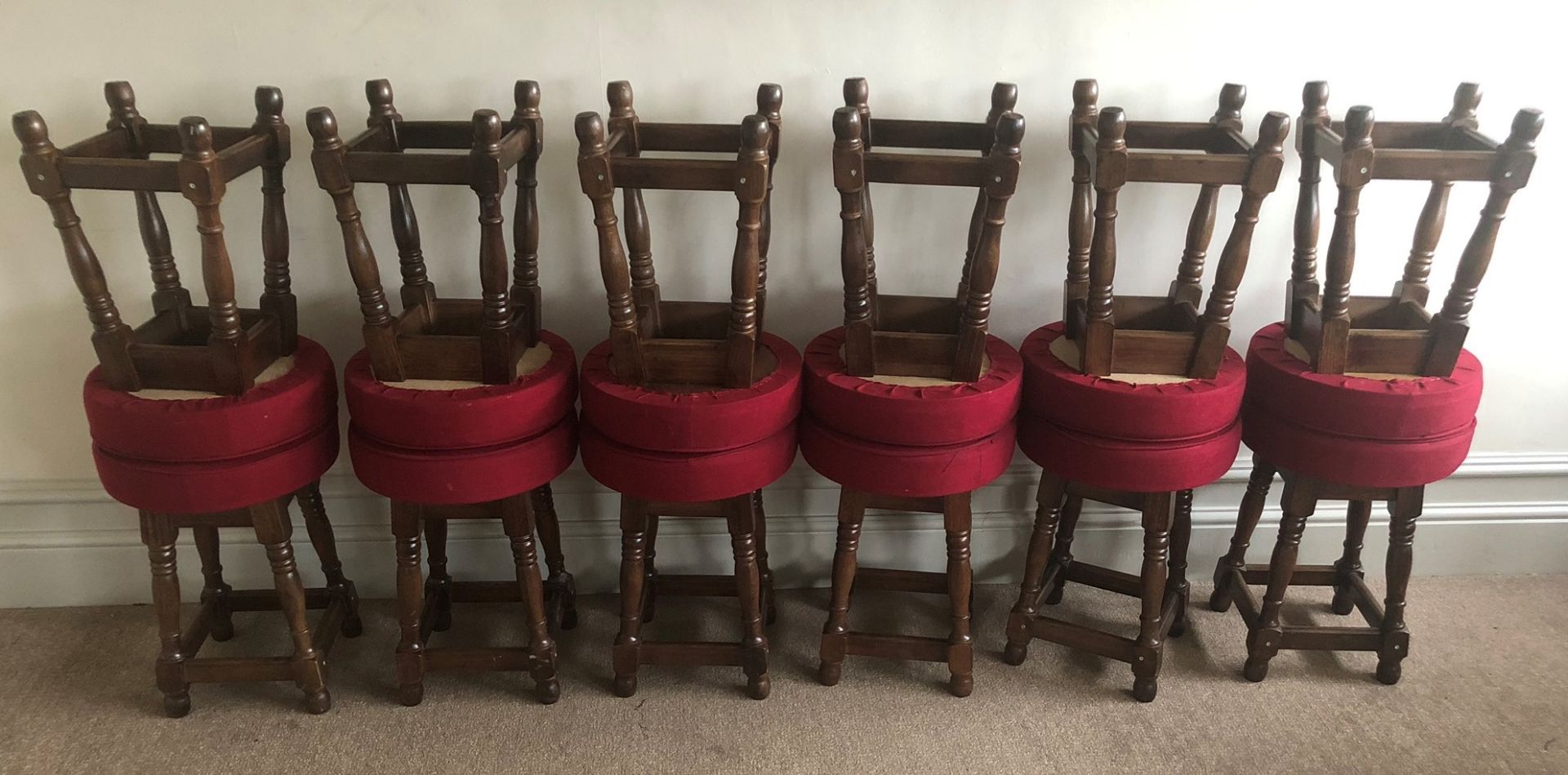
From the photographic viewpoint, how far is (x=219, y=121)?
1.85 meters

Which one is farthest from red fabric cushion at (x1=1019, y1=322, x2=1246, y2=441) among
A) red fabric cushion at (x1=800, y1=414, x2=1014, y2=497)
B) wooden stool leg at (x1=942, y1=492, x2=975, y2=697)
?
wooden stool leg at (x1=942, y1=492, x2=975, y2=697)

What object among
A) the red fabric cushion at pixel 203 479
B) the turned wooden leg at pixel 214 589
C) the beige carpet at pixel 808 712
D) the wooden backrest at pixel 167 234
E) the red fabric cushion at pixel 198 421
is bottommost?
the beige carpet at pixel 808 712

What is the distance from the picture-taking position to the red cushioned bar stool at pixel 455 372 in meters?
1.57

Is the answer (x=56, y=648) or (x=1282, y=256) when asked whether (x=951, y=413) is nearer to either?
(x=1282, y=256)

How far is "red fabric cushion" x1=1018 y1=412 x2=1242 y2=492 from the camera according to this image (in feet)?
5.71

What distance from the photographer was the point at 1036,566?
1.97m

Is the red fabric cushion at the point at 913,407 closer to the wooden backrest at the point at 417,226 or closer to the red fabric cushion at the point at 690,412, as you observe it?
the red fabric cushion at the point at 690,412

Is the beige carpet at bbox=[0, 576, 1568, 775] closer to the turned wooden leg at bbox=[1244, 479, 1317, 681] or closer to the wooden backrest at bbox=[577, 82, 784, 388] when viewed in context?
the turned wooden leg at bbox=[1244, 479, 1317, 681]

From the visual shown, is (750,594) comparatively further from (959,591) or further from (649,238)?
(649,238)

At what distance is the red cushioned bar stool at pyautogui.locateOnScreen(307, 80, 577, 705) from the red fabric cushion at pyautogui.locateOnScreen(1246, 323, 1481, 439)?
1226 mm

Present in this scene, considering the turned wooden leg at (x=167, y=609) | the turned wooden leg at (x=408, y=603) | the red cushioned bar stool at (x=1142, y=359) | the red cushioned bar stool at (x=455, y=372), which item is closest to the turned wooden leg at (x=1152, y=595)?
the red cushioned bar stool at (x=1142, y=359)

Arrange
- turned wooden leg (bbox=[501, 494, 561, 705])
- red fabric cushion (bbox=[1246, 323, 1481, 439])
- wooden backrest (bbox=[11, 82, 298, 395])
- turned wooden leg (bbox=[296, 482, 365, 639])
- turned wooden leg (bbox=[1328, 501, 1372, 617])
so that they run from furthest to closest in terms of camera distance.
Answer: turned wooden leg (bbox=[1328, 501, 1372, 617]), turned wooden leg (bbox=[296, 482, 365, 639]), turned wooden leg (bbox=[501, 494, 561, 705]), red fabric cushion (bbox=[1246, 323, 1481, 439]), wooden backrest (bbox=[11, 82, 298, 395])

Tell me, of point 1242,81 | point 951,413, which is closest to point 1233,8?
point 1242,81

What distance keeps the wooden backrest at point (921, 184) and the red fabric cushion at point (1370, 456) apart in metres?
0.58
